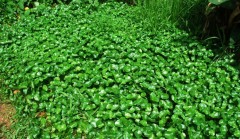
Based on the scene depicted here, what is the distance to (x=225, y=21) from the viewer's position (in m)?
4.29

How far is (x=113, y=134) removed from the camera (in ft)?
9.47

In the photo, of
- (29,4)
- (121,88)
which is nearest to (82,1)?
(29,4)

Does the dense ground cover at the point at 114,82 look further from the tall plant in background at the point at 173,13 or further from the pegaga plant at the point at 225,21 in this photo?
the pegaga plant at the point at 225,21

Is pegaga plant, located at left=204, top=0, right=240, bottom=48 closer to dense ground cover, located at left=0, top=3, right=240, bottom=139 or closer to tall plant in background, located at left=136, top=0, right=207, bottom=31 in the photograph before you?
tall plant in background, located at left=136, top=0, right=207, bottom=31

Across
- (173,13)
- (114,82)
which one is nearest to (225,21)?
(173,13)

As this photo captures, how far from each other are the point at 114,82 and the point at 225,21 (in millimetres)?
2079

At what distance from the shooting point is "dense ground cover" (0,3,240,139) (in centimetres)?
302

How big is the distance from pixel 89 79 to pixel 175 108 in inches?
42.2

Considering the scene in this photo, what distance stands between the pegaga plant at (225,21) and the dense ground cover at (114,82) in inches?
14.8

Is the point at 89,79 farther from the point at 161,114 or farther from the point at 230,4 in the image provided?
the point at 230,4

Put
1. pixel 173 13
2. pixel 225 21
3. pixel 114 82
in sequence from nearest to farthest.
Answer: pixel 114 82, pixel 225 21, pixel 173 13

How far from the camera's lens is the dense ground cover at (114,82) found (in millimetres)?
3018

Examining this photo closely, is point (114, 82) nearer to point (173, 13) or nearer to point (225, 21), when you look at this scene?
point (173, 13)

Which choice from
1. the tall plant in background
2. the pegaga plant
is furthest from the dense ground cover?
the pegaga plant
